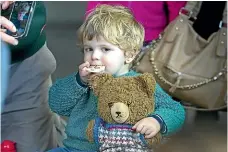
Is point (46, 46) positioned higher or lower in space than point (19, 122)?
higher

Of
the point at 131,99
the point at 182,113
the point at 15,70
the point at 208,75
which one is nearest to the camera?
the point at 131,99

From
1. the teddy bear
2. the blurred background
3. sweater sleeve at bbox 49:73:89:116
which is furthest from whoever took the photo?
the blurred background

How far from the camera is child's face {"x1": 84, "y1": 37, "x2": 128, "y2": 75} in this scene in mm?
1193

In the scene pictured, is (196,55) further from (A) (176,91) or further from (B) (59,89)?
(B) (59,89)

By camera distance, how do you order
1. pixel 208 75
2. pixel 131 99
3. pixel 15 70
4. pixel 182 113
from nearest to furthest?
pixel 131 99
pixel 182 113
pixel 15 70
pixel 208 75

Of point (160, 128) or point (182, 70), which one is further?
point (182, 70)

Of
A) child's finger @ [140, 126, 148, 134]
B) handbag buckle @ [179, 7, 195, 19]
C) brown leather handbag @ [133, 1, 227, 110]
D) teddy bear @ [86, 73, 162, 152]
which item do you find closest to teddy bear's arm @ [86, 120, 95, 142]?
teddy bear @ [86, 73, 162, 152]

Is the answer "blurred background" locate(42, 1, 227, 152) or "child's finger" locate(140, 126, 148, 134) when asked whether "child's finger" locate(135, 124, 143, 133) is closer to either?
"child's finger" locate(140, 126, 148, 134)

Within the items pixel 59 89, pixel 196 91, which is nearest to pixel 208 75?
pixel 196 91

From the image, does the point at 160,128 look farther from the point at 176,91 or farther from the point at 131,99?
the point at 176,91

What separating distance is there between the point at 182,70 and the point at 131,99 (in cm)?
62

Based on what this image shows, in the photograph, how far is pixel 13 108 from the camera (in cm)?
148

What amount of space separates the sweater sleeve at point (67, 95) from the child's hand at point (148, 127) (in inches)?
6.5

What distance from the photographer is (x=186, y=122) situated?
6.42 feet
